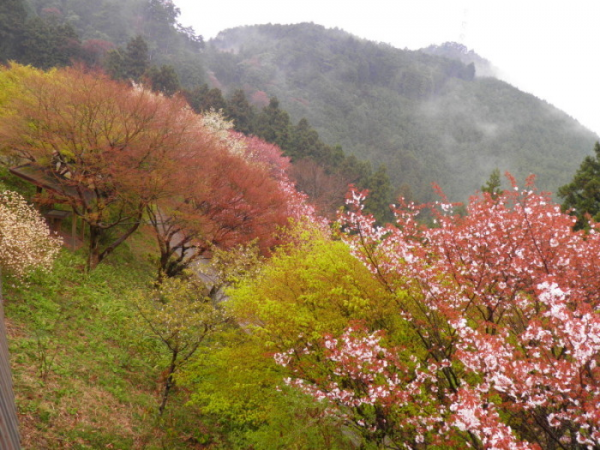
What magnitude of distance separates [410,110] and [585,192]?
206ft

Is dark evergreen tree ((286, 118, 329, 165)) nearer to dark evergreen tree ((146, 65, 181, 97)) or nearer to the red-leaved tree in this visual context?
dark evergreen tree ((146, 65, 181, 97))

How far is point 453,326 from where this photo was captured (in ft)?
21.8

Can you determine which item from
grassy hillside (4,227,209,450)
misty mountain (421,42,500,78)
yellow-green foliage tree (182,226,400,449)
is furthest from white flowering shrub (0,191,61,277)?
misty mountain (421,42,500,78)

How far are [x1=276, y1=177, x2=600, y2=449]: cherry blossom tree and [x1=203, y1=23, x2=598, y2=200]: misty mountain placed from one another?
161 ft

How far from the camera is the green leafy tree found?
68.4 feet

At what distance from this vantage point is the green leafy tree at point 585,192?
20.8 meters

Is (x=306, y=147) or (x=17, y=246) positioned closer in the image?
(x=17, y=246)

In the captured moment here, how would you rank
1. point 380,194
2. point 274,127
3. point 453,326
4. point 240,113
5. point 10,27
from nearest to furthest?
point 453,326 < point 10,27 < point 240,113 < point 380,194 < point 274,127

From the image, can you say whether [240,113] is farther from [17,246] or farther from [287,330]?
[287,330]

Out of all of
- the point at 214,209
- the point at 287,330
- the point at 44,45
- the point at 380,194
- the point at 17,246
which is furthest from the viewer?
the point at 380,194

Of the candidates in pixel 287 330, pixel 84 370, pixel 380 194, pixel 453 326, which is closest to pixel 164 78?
pixel 380 194

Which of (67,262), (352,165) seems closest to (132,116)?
(67,262)

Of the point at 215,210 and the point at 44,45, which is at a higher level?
the point at 44,45

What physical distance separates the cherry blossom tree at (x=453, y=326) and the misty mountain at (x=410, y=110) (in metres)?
49.2
